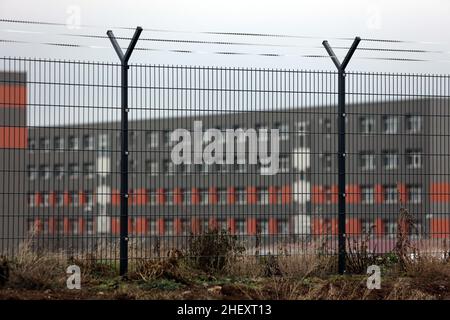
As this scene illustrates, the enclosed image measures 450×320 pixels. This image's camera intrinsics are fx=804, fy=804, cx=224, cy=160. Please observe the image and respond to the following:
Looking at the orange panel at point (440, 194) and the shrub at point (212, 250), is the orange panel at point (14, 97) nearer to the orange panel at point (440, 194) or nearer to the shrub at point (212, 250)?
the shrub at point (212, 250)

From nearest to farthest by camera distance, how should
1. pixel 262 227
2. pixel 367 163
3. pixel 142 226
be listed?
pixel 142 226 < pixel 262 227 < pixel 367 163

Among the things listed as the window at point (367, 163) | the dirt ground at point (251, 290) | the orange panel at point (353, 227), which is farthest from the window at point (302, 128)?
the window at point (367, 163)

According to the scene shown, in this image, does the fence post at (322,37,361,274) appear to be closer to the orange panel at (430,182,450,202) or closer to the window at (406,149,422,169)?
the window at (406,149,422,169)

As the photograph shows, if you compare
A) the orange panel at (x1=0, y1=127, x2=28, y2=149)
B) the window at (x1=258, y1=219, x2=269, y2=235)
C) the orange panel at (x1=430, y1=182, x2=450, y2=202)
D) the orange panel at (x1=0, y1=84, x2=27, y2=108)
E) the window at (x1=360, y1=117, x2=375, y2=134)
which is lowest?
the window at (x1=258, y1=219, x2=269, y2=235)

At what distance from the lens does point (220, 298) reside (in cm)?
1083

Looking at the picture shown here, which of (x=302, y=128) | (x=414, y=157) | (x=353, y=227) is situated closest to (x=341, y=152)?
(x=353, y=227)

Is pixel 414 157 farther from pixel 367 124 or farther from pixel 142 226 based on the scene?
pixel 367 124

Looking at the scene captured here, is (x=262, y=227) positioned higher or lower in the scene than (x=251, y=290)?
lower

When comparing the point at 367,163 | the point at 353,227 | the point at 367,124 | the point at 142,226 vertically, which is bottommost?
the point at 142,226

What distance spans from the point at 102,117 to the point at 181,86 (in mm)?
1370

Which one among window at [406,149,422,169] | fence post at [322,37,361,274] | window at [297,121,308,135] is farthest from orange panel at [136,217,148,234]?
window at [406,149,422,169]
